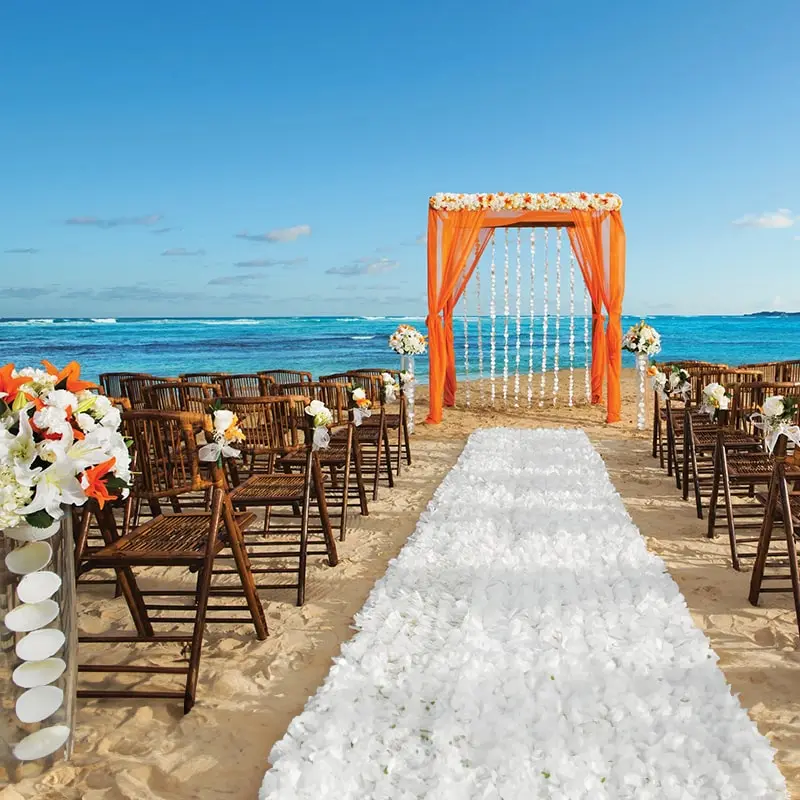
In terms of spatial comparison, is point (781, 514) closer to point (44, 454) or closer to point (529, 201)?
point (44, 454)

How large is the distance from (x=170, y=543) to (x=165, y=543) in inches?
0.7

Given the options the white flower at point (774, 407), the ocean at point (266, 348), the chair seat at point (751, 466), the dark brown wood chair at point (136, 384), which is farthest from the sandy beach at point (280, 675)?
the ocean at point (266, 348)

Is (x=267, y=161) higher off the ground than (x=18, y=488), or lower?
higher

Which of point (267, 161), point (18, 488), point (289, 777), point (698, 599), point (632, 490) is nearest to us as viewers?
point (18, 488)

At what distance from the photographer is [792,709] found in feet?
6.91

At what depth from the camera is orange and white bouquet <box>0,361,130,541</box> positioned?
5.17ft

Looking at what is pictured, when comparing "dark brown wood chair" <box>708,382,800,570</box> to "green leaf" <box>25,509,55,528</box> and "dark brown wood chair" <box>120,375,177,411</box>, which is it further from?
"dark brown wood chair" <box>120,375,177,411</box>

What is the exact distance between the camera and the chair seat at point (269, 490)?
10.4 feet

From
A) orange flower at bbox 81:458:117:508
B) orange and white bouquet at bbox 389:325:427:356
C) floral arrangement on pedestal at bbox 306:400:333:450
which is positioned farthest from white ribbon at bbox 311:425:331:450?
orange and white bouquet at bbox 389:325:427:356

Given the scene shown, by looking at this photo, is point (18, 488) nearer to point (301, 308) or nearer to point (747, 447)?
point (747, 447)

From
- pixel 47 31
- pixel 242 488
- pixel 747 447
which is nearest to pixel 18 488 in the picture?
pixel 242 488

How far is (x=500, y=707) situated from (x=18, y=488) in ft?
5.01

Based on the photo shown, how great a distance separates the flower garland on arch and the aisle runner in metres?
5.63

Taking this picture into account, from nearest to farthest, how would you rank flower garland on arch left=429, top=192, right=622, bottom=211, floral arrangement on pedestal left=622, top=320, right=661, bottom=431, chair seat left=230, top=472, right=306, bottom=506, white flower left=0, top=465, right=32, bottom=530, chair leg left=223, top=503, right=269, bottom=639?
white flower left=0, top=465, right=32, bottom=530 < chair leg left=223, top=503, right=269, bottom=639 < chair seat left=230, top=472, right=306, bottom=506 < floral arrangement on pedestal left=622, top=320, right=661, bottom=431 < flower garland on arch left=429, top=192, right=622, bottom=211
